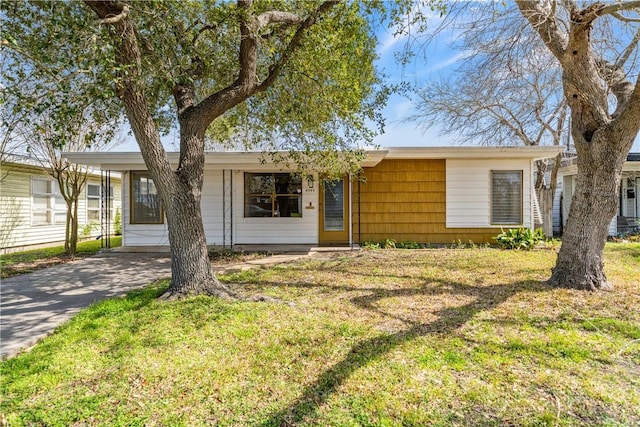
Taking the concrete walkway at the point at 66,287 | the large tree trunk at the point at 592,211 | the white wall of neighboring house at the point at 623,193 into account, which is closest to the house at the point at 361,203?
the concrete walkway at the point at 66,287

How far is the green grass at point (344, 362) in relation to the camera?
7.72 feet

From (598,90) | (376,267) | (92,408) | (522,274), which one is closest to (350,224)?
(376,267)

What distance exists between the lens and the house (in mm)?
9547

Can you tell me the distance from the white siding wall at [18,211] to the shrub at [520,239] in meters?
14.2

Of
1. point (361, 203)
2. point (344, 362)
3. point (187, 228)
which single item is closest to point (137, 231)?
point (187, 228)

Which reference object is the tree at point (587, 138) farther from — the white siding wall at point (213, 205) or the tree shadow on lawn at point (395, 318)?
the white siding wall at point (213, 205)

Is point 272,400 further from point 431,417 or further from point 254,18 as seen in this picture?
point 254,18

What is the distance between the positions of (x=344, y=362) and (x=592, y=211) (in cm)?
443

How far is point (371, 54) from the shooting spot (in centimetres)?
632

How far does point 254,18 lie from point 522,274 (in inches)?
235

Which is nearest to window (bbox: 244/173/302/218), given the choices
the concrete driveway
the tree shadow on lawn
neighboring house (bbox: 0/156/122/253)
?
the concrete driveway

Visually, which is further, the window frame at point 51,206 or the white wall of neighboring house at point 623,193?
the white wall of neighboring house at point 623,193

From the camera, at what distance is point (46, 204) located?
11.8 meters

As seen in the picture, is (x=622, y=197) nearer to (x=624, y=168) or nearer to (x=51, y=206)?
(x=624, y=168)
